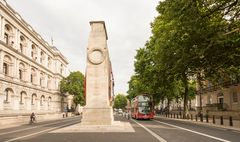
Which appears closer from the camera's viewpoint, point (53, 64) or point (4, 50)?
point (4, 50)

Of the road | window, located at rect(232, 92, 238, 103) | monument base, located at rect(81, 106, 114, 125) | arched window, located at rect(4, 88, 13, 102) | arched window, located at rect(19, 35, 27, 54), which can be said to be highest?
arched window, located at rect(19, 35, 27, 54)

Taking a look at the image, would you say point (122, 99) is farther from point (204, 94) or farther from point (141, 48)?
point (141, 48)

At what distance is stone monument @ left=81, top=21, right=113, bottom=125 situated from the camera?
70.4ft

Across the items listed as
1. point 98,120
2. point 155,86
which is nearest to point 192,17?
point 98,120

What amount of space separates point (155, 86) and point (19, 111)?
2092cm

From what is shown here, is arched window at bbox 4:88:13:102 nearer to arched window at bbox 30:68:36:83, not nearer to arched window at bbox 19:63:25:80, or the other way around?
arched window at bbox 19:63:25:80

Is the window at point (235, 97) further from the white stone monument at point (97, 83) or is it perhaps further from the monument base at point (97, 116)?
the monument base at point (97, 116)

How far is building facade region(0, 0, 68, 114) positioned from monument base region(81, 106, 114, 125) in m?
19.0

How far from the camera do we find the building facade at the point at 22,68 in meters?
37.9

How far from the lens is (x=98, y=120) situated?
21266 mm

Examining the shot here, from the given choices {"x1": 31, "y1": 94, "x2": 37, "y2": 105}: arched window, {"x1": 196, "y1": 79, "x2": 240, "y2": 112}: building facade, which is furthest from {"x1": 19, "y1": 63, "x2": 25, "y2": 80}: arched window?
{"x1": 196, "y1": 79, "x2": 240, "y2": 112}: building facade

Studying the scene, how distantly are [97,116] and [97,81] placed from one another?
8.96 feet

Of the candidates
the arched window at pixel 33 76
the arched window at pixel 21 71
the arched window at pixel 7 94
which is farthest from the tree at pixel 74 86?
the arched window at pixel 7 94

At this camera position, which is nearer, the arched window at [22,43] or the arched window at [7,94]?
the arched window at [7,94]
